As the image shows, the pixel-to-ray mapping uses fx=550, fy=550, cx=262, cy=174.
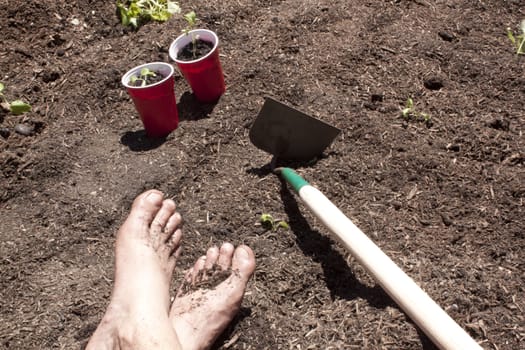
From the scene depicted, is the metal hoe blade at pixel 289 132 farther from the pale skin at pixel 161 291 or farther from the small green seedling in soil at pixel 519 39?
the small green seedling in soil at pixel 519 39

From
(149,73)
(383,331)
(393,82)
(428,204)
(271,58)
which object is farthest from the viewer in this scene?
(271,58)

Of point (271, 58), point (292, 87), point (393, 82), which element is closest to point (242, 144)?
point (292, 87)

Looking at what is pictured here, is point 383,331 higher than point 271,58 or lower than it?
lower

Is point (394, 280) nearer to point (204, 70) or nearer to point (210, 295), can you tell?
point (210, 295)

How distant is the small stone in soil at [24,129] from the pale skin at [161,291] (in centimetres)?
94

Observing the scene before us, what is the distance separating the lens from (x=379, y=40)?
10.1 ft

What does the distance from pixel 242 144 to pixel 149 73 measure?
566mm

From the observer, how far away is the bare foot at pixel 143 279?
6.44 feet

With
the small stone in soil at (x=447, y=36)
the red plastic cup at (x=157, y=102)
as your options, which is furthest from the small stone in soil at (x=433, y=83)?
the red plastic cup at (x=157, y=102)

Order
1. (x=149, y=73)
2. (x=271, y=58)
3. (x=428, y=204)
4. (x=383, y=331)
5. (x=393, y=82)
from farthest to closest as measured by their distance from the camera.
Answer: (x=271, y=58)
(x=393, y=82)
(x=149, y=73)
(x=428, y=204)
(x=383, y=331)

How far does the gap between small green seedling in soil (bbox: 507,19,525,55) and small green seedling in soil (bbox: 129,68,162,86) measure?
187 cm

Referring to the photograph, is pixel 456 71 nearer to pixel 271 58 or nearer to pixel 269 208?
pixel 271 58

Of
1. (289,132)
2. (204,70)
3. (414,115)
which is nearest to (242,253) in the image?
(289,132)

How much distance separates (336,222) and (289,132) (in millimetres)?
581
